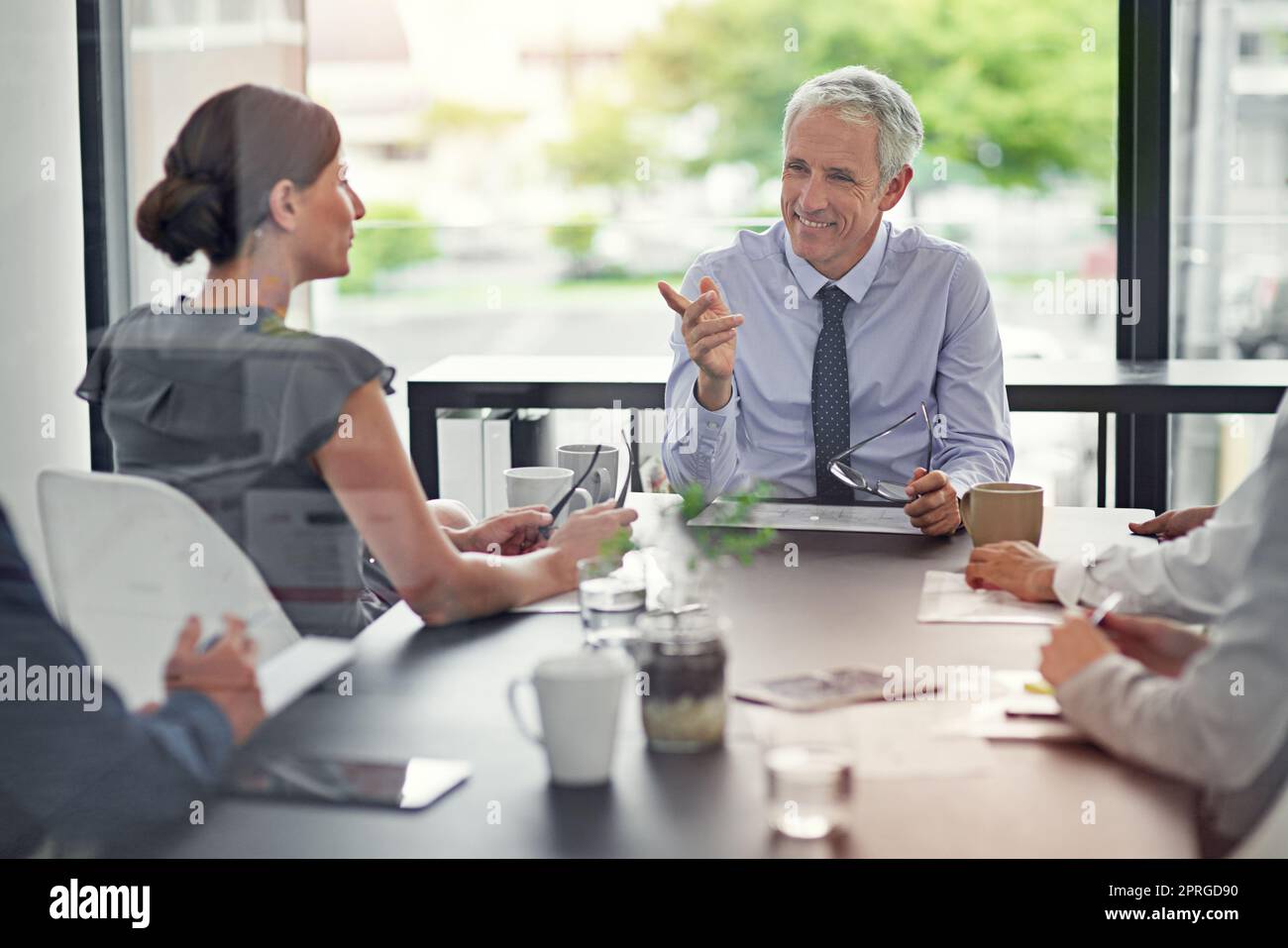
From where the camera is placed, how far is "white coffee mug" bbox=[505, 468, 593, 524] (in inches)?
65.4

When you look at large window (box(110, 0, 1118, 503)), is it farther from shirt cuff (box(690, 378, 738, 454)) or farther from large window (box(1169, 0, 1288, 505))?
shirt cuff (box(690, 378, 738, 454))

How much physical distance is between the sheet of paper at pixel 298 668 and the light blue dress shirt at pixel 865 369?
0.89m

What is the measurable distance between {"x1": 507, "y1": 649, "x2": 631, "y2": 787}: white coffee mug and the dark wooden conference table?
0.01m

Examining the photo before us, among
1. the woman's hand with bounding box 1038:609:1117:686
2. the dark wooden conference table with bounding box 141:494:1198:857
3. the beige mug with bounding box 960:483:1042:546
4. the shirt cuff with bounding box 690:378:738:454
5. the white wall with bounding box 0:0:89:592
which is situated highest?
the white wall with bounding box 0:0:89:592

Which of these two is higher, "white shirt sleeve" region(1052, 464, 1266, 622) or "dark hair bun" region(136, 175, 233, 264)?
"dark hair bun" region(136, 175, 233, 264)

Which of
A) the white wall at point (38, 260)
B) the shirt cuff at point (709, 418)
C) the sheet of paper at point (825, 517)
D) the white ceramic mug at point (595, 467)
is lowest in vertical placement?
the sheet of paper at point (825, 517)

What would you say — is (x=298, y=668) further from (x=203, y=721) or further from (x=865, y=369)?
(x=865, y=369)

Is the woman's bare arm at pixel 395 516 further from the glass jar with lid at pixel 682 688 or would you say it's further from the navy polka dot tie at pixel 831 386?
the navy polka dot tie at pixel 831 386

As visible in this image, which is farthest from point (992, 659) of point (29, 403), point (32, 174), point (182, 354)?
point (32, 174)

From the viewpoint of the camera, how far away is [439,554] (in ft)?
4.56

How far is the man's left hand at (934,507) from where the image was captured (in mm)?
1738

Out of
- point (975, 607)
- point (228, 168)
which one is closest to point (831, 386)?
point (975, 607)

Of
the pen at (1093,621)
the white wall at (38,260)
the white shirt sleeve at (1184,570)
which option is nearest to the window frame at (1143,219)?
the white shirt sleeve at (1184,570)

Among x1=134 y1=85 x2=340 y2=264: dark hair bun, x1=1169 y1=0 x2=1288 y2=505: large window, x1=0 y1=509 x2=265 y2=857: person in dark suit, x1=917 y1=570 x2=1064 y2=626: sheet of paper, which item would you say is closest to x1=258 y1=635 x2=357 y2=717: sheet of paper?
x1=0 y1=509 x2=265 y2=857: person in dark suit
